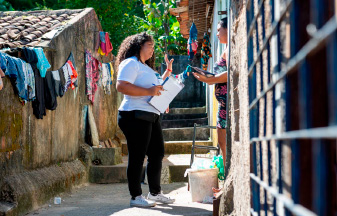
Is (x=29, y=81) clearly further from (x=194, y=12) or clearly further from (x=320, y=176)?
(x=194, y=12)

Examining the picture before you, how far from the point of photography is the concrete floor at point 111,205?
14.5 feet

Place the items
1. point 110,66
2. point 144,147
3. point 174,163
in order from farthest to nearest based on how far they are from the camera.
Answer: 1. point 110,66
2. point 174,163
3. point 144,147

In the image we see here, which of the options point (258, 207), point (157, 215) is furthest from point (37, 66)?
point (258, 207)

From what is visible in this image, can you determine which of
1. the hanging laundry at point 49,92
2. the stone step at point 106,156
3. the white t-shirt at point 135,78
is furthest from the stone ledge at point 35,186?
the white t-shirt at point 135,78

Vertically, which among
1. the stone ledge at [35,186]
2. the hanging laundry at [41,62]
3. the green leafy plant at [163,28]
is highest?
the green leafy plant at [163,28]

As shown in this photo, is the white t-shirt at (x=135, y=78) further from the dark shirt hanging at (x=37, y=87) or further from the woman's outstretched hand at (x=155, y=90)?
the dark shirt hanging at (x=37, y=87)

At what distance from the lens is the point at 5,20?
9.36 meters

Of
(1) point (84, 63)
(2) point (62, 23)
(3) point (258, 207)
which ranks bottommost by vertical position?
(3) point (258, 207)

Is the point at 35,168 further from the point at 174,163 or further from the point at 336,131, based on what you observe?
the point at 336,131

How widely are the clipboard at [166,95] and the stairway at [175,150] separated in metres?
3.50

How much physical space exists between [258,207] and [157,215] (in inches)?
93.2

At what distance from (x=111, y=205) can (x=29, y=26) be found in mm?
4460

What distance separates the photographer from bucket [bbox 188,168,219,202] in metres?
4.72

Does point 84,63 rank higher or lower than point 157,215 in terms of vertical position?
higher
